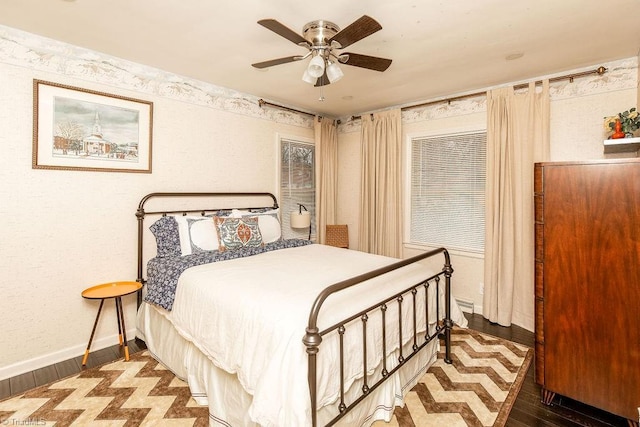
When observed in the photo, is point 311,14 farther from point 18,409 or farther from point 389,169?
point 18,409

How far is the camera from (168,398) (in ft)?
7.00

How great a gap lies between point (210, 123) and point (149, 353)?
234 centimetres

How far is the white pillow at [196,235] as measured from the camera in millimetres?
2863

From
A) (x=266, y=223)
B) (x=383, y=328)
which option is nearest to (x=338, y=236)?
(x=266, y=223)

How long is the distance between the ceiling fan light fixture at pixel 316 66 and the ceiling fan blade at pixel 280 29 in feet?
0.45

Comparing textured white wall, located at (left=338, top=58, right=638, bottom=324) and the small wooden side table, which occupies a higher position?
textured white wall, located at (left=338, top=58, right=638, bottom=324)

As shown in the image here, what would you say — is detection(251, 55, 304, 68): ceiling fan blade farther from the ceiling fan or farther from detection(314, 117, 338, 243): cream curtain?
detection(314, 117, 338, 243): cream curtain

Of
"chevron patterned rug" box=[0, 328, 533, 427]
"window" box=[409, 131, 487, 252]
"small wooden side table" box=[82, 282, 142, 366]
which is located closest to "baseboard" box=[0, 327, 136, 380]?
"small wooden side table" box=[82, 282, 142, 366]

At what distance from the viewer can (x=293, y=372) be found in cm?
141

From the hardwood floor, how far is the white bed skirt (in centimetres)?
49

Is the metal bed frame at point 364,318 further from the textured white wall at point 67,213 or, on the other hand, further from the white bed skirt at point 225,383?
the textured white wall at point 67,213

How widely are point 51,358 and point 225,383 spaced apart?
5.70ft

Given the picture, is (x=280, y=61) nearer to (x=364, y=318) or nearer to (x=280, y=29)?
(x=280, y=29)

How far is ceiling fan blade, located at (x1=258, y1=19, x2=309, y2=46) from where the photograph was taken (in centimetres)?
170
